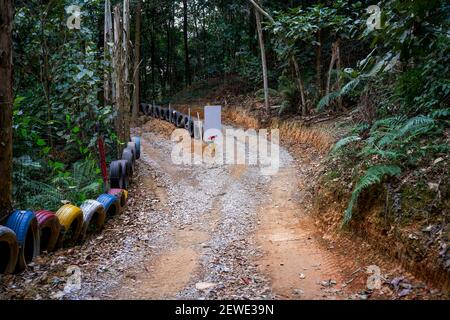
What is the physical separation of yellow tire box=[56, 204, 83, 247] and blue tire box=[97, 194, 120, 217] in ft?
2.94

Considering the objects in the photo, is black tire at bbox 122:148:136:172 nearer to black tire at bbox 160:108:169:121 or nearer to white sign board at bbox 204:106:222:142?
white sign board at bbox 204:106:222:142

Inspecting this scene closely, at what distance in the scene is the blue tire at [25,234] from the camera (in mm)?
4672

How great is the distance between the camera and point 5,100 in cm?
481

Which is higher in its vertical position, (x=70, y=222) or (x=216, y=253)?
(x=70, y=222)

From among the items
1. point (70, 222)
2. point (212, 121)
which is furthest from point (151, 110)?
point (70, 222)

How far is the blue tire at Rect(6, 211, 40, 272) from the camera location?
4672 mm

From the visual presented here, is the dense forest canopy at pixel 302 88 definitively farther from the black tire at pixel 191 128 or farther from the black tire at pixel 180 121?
the black tire at pixel 180 121

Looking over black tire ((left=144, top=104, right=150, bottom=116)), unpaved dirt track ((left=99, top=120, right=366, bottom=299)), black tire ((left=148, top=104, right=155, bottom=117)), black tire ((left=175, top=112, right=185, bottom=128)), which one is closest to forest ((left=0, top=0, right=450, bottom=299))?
unpaved dirt track ((left=99, top=120, right=366, bottom=299))

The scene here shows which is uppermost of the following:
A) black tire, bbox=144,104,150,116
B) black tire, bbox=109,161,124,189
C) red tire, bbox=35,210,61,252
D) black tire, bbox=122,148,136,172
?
black tire, bbox=144,104,150,116

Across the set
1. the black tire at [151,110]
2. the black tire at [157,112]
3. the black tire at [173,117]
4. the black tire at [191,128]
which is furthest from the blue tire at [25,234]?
the black tire at [151,110]

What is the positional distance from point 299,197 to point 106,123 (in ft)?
17.8

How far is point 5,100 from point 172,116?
40.7 feet

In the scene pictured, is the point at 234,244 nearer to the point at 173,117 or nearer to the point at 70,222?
the point at 70,222
